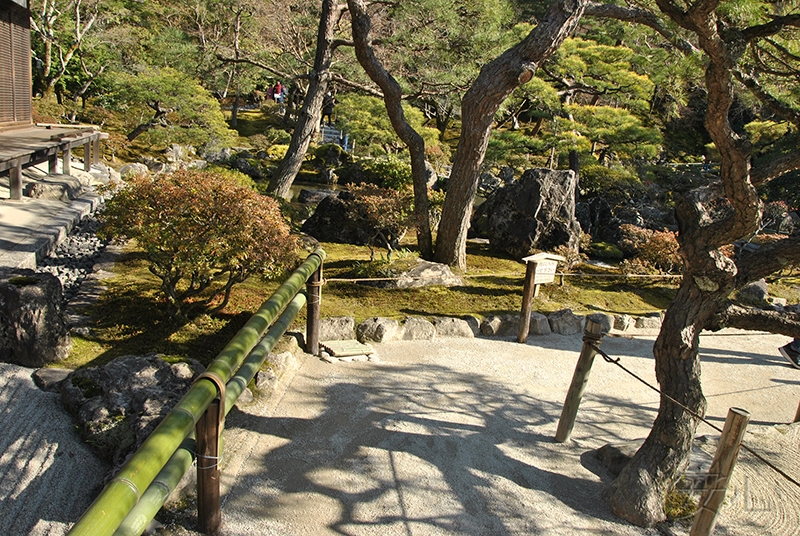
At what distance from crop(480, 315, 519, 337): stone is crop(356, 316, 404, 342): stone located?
1.15 meters

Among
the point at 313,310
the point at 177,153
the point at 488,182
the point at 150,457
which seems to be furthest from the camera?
the point at 488,182

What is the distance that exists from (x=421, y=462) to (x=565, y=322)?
3533mm

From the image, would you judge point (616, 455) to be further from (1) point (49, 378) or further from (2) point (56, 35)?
(2) point (56, 35)

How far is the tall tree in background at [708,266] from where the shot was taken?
3164 mm

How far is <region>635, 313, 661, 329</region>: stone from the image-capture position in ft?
22.9

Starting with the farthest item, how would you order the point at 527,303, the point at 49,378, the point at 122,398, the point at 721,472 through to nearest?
the point at 527,303, the point at 49,378, the point at 122,398, the point at 721,472

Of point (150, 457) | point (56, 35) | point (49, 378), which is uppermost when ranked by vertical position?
point (56, 35)

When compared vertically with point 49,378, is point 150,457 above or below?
above

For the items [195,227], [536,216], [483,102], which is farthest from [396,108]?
[195,227]

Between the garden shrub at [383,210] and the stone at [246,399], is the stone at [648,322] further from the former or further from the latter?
the stone at [246,399]

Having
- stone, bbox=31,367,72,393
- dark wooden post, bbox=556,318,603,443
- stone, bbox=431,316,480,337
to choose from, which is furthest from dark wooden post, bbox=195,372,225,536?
stone, bbox=431,316,480,337

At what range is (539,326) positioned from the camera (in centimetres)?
640

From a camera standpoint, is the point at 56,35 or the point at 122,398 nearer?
the point at 122,398

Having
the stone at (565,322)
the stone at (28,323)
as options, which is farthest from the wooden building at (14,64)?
the stone at (565,322)
